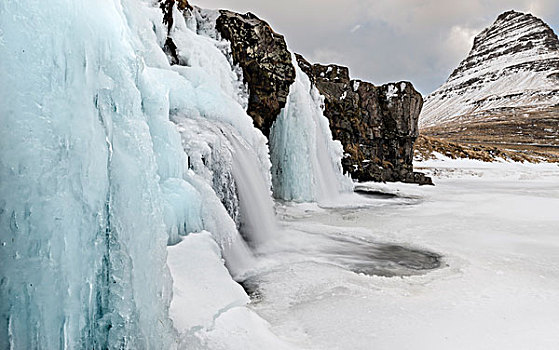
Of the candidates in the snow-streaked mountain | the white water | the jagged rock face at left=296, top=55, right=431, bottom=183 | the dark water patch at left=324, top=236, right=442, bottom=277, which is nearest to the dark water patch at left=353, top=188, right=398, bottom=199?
the jagged rock face at left=296, top=55, right=431, bottom=183

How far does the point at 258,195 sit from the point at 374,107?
1441 cm

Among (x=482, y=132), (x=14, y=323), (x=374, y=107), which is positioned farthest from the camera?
(x=482, y=132)

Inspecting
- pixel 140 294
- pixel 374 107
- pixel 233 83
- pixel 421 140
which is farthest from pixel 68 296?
pixel 421 140

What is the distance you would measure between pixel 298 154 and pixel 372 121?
9.20m

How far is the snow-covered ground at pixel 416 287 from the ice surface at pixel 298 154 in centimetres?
261

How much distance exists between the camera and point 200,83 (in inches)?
297

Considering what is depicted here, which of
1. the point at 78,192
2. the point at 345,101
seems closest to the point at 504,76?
the point at 345,101

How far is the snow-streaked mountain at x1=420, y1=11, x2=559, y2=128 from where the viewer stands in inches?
4838

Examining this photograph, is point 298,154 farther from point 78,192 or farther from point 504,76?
point 504,76

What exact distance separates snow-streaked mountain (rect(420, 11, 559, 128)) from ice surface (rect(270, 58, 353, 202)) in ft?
373

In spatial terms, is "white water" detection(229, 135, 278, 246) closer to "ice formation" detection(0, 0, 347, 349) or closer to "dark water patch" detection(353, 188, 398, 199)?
"ice formation" detection(0, 0, 347, 349)

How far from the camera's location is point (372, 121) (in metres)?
20.5

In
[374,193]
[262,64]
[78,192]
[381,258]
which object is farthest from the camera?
[374,193]

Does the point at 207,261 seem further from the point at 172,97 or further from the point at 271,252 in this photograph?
the point at 172,97
